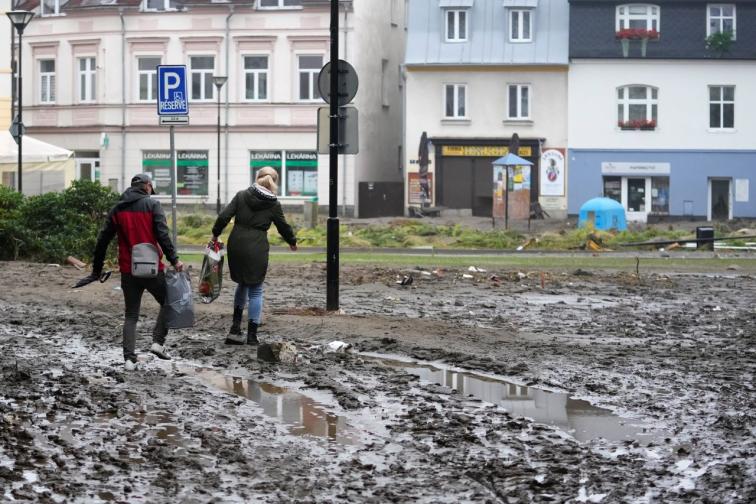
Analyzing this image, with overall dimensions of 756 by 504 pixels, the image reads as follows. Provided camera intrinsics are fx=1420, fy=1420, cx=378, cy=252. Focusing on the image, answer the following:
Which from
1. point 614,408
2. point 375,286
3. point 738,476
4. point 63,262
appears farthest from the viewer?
point 63,262

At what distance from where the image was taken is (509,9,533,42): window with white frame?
58000 mm

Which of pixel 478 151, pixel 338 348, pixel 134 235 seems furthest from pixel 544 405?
pixel 478 151

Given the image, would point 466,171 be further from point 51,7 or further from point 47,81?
point 51,7

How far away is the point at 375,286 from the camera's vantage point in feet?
71.5

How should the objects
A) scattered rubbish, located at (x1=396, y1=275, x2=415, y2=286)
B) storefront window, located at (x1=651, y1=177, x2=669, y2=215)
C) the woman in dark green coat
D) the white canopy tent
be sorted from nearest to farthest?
the woman in dark green coat, scattered rubbish, located at (x1=396, y1=275, x2=415, y2=286), the white canopy tent, storefront window, located at (x1=651, y1=177, x2=669, y2=215)

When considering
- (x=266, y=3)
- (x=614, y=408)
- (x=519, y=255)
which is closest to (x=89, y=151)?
(x=266, y=3)

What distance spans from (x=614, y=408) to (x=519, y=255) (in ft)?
83.3

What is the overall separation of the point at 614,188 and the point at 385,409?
48508 millimetres

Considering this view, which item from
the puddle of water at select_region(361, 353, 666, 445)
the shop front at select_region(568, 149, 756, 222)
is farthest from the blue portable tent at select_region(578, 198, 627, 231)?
the puddle of water at select_region(361, 353, 666, 445)

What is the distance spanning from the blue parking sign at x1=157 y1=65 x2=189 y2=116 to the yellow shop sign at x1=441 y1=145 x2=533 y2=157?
39254mm

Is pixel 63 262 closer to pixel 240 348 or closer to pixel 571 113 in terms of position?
pixel 240 348

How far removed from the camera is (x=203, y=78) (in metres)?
59.2

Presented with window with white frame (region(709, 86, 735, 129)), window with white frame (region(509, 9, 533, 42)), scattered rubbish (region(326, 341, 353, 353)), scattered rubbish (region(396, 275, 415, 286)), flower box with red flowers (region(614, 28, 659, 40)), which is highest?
window with white frame (region(509, 9, 533, 42))

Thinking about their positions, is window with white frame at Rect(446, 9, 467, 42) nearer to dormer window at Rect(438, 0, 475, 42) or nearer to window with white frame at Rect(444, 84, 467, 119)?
dormer window at Rect(438, 0, 475, 42)
